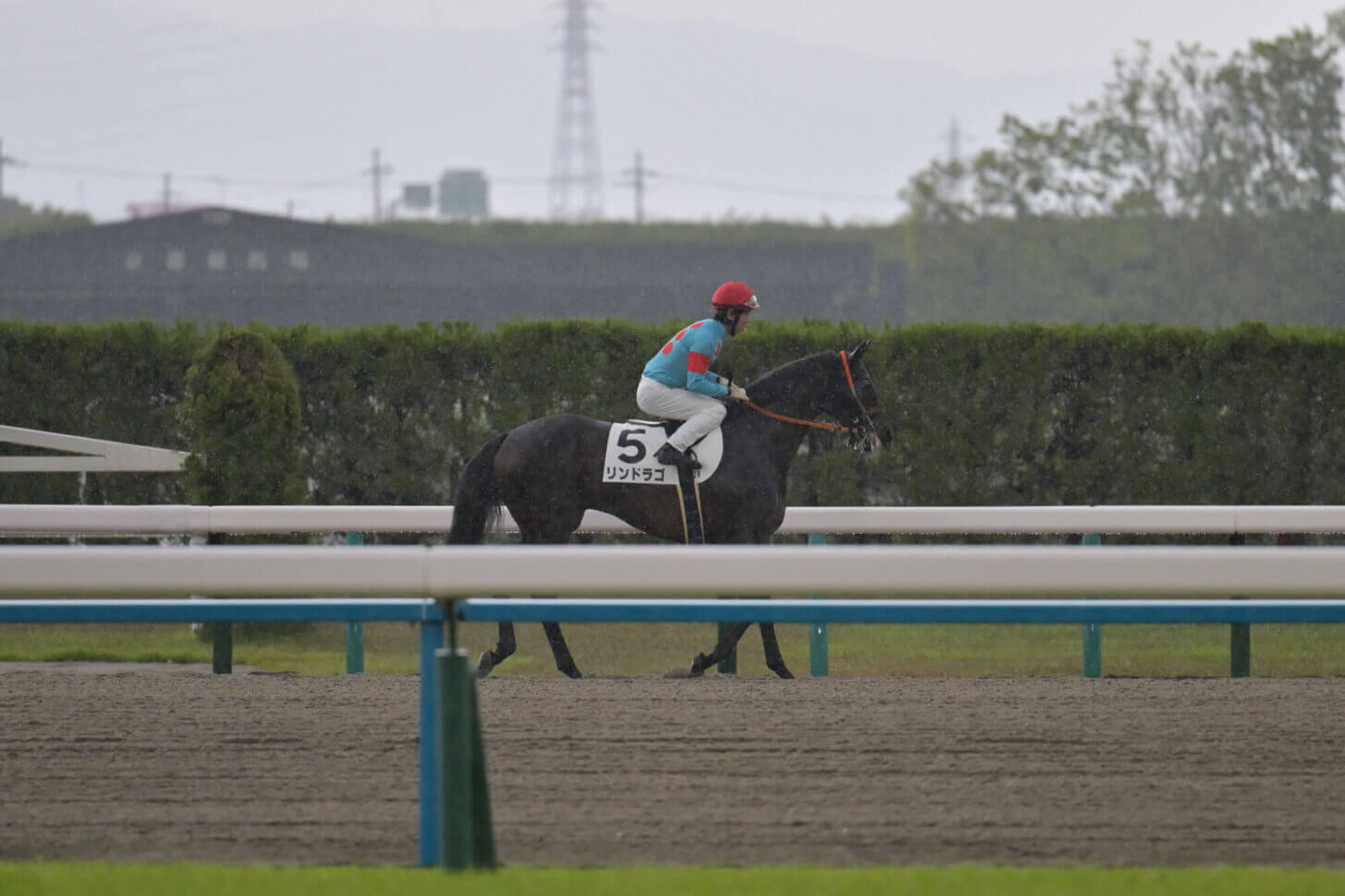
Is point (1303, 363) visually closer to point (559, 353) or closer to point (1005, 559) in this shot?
point (559, 353)

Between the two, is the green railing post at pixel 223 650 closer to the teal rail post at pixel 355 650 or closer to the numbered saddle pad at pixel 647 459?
the teal rail post at pixel 355 650

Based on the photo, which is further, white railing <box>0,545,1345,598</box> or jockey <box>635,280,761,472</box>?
jockey <box>635,280,761,472</box>

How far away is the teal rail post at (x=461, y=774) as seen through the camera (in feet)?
11.0

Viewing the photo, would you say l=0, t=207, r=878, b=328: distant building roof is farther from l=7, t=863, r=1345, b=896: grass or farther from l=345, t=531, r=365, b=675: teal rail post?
l=7, t=863, r=1345, b=896: grass

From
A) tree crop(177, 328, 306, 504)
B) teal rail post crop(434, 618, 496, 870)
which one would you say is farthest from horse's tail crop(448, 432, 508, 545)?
teal rail post crop(434, 618, 496, 870)

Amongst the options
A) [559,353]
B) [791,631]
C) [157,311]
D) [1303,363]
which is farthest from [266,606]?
[157,311]

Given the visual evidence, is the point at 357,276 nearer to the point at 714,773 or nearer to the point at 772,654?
the point at 772,654

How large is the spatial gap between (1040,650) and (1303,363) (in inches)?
143

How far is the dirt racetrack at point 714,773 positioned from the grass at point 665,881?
0.19 m

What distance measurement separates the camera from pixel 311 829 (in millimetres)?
3793

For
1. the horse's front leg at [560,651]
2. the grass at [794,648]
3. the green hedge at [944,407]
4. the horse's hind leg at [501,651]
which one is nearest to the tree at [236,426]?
the grass at [794,648]

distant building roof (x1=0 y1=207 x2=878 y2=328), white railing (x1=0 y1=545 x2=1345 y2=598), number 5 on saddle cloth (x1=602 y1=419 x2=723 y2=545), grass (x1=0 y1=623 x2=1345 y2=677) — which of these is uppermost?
distant building roof (x1=0 y1=207 x2=878 y2=328)

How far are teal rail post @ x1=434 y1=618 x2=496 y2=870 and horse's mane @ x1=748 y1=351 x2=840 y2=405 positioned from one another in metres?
4.33

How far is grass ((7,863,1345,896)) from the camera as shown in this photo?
3.15 metres
